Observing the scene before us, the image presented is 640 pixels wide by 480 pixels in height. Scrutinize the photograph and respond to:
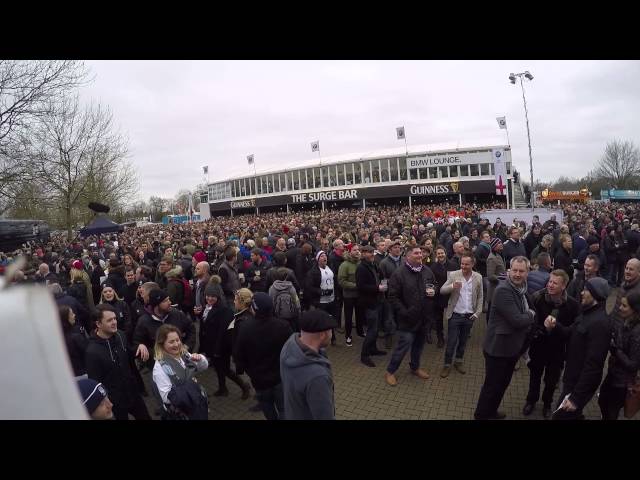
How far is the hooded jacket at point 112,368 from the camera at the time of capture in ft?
10.5

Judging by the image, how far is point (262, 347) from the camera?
333cm

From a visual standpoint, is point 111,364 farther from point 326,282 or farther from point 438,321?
point 438,321

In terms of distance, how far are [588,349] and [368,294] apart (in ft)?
10.4

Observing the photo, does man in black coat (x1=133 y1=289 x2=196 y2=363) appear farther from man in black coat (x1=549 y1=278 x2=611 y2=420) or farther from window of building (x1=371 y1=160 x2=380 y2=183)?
window of building (x1=371 y1=160 x2=380 y2=183)

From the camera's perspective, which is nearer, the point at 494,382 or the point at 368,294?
the point at 494,382

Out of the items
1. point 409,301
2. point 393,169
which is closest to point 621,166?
point 393,169

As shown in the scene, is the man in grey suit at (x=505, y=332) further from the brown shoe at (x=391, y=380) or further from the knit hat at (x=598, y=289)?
the brown shoe at (x=391, y=380)

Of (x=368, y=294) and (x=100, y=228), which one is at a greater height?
(x=100, y=228)

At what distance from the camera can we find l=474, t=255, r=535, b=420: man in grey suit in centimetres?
351

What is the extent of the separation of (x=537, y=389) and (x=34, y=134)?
46.5 feet

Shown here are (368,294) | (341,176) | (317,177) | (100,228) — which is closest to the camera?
(368,294)

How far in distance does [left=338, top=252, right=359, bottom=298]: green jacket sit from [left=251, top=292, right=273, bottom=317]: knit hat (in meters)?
2.81

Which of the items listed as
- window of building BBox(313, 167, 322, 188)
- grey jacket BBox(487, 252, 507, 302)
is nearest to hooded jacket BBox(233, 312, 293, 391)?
grey jacket BBox(487, 252, 507, 302)
